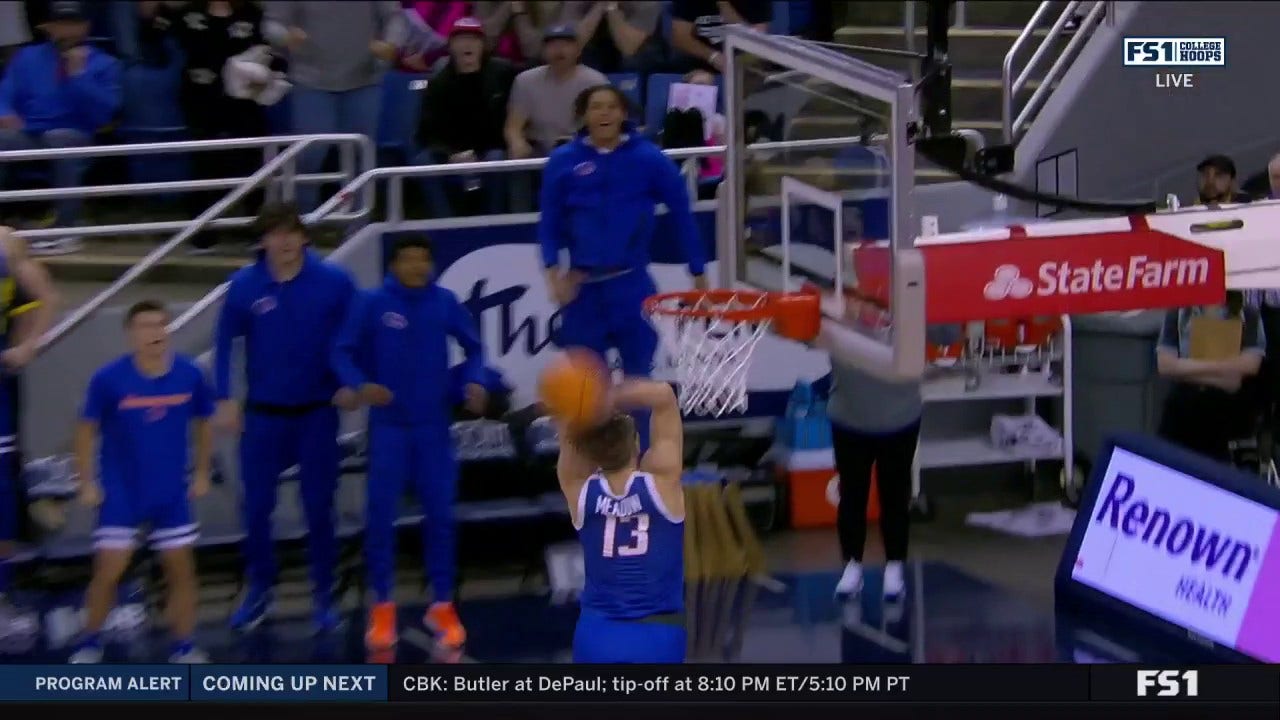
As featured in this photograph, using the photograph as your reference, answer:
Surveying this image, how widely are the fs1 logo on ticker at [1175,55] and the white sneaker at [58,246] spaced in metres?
4.40

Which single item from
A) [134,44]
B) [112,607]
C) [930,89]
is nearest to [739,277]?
[930,89]

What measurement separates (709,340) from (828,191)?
2.15 feet

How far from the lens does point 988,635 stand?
7.44m

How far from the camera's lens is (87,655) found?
7203 mm

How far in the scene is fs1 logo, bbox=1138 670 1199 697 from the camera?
21.3 ft

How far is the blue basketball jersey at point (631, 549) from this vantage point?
5.72m

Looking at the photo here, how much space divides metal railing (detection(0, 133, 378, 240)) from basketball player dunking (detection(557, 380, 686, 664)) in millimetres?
3059

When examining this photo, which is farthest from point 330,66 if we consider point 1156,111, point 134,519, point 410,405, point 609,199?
point 1156,111

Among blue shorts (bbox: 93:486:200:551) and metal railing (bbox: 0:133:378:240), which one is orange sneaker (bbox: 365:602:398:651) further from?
metal railing (bbox: 0:133:378:240)

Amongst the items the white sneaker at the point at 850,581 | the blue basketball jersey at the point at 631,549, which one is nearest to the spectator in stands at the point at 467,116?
the white sneaker at the point at 850,581

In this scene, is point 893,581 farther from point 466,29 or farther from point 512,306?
point 466,29

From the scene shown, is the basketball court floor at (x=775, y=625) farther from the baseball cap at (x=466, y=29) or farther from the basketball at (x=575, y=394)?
the baseball cap at (x=466, y=29)

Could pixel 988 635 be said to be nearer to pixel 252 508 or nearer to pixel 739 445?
pixel 739 445

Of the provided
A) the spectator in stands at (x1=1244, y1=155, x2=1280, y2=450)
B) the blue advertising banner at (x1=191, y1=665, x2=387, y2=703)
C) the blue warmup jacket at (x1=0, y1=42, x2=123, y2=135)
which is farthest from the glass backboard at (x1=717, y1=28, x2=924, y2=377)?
the blue warmup jacket at (x1=0, y1=42, x2=123, y2=135)
